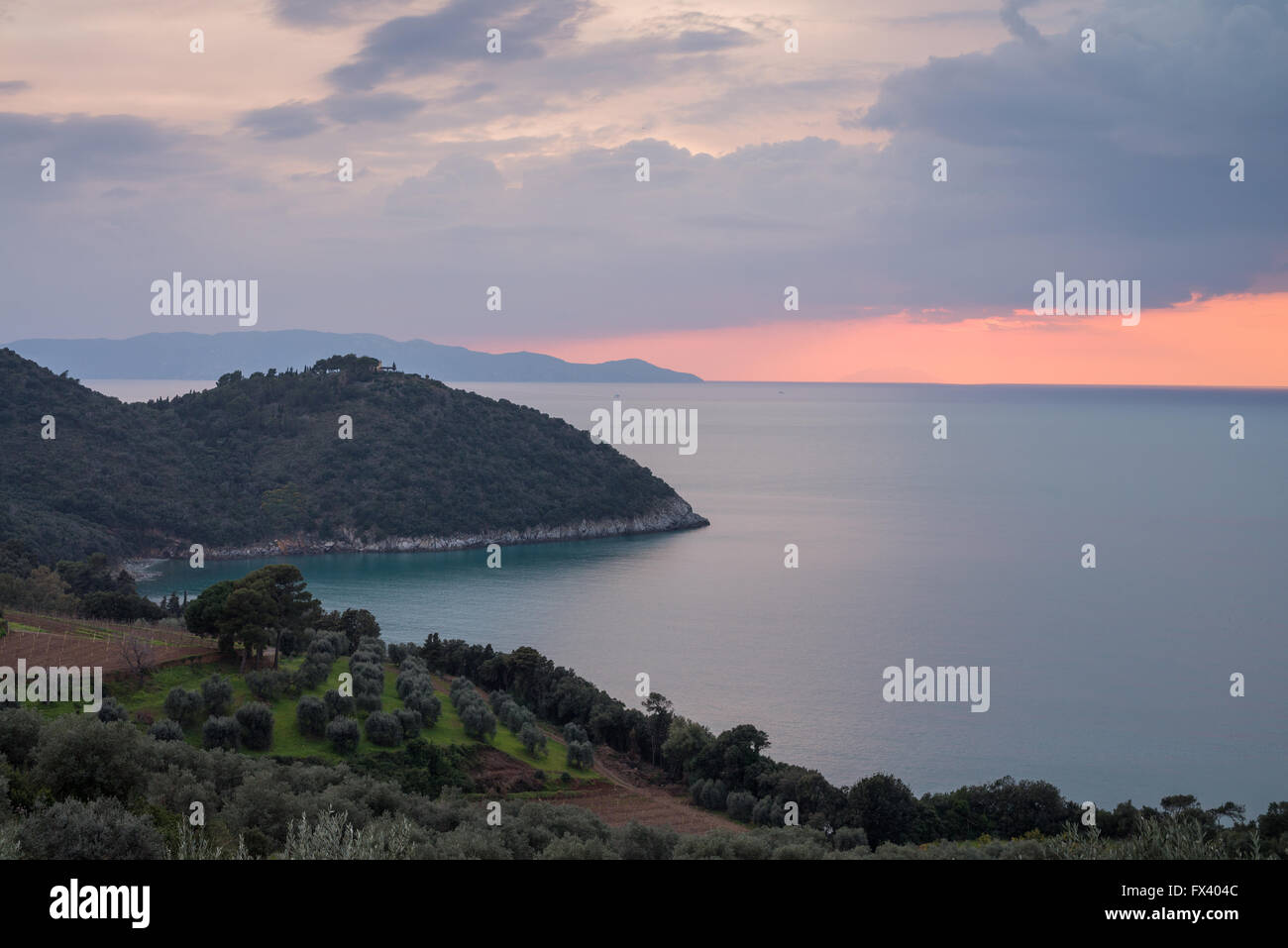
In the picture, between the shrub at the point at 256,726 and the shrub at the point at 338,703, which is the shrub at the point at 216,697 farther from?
the shrub at the point at 338,703

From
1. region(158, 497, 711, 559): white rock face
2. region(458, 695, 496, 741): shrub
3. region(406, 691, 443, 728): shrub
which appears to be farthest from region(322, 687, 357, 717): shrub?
region(158, 497, 711, 559): white rock face

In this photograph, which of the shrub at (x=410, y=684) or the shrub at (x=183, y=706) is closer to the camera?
the shrub at (x=183, y=706)

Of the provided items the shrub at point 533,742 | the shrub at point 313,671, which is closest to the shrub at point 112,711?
the shrub at point 313,671

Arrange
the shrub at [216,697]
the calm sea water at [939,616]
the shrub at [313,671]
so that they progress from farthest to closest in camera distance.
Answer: the calm sea water at [939,616] < the shrub at [313,671] < the shrub at [216,697]

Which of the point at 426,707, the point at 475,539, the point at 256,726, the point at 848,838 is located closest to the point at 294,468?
the point at 475,539

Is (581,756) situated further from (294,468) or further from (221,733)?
(294,468)

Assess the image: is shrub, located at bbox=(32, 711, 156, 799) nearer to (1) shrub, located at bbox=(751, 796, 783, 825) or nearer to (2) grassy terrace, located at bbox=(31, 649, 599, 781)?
(2) grassy terrace, located at bbox=(31, 649, 599, 781)
